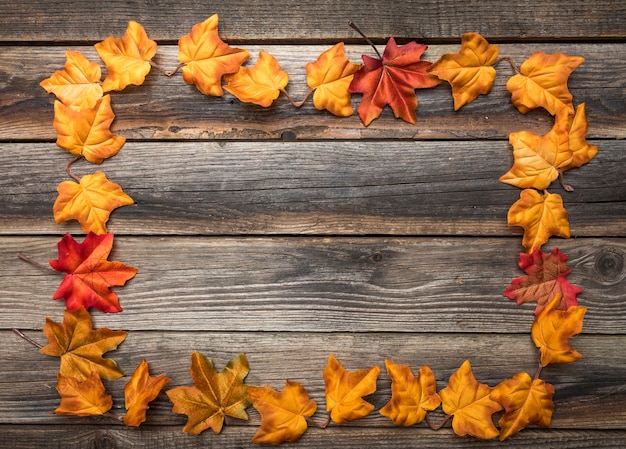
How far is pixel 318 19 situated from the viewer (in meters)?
1.35

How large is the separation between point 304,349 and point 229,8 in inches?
32.2

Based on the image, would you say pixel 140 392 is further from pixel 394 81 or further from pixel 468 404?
pixel 394 81

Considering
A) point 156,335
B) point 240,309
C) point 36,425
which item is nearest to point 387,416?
point 240,309

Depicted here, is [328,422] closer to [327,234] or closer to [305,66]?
[327,234]

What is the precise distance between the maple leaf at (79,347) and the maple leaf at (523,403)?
0.88 metres

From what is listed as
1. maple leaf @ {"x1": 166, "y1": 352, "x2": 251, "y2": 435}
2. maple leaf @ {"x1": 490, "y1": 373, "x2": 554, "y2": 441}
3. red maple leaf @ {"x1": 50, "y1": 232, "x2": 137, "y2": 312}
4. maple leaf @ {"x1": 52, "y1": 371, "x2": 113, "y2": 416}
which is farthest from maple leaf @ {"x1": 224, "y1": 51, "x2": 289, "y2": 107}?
maple leaf @ {"x1": 490, "y1": 373, "x2": 554, "y2": 441}

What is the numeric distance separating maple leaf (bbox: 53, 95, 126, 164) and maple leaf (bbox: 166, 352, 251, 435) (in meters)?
0.52

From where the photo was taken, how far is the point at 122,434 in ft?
4.41

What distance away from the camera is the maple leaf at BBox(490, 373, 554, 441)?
1291mm

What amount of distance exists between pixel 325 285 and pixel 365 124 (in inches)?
15.2

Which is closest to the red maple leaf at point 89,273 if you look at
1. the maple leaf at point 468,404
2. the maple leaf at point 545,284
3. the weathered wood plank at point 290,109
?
the weathered wood plank at point 290,109

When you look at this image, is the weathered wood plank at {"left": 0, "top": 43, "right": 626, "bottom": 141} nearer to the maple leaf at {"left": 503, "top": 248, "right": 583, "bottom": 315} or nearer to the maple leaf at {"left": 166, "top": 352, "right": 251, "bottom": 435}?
the maple leaf at {"left": 503, "top": 248, "right": 583, "bottom": 315}

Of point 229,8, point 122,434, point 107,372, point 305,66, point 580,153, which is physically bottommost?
point 122,434

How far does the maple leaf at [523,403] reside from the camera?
4.24ft
